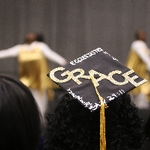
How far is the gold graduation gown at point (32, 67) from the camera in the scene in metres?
6.20

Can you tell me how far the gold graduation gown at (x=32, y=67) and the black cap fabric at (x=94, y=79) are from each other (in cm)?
439

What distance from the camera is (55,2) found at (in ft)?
33.0

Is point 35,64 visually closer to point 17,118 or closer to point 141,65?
point 141,65

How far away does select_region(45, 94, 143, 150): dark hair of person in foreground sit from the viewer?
65.6 inches

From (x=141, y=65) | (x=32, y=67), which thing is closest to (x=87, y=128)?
(x=32, y=67)

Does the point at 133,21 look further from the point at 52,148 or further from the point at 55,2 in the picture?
the point at 52,148

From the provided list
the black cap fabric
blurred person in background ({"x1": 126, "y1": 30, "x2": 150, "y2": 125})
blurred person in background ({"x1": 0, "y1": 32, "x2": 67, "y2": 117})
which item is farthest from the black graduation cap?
blurred person in background ({"x1": 126, "y1": 30, "x2": 150, "y2": 125})

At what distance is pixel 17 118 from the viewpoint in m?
1.35

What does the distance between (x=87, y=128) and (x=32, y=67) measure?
461cm

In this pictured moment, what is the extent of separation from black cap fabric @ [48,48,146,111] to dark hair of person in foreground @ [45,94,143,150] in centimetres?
4

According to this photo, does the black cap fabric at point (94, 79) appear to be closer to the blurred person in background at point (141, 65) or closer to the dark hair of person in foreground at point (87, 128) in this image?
the dark hair of person in foreground at point (87, 128)

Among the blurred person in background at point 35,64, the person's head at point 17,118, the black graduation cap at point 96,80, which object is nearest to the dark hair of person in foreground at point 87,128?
the black graduation cap at point 96,80

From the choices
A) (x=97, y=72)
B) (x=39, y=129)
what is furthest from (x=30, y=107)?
(x=97, y=72)

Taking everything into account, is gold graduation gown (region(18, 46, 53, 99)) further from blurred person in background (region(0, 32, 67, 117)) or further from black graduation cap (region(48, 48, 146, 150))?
black graduation cap (region(48, 48, 146, 150))
